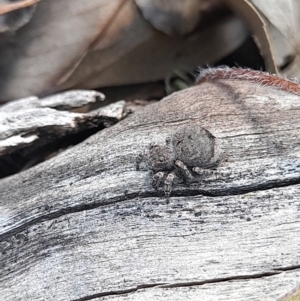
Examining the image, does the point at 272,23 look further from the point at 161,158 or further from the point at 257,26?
the point at 161,158

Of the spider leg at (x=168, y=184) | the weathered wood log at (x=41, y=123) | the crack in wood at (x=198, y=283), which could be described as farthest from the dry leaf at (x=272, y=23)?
the crack in wood at (x=198, y=283)

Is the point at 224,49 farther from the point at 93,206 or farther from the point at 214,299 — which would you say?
the point at 214,299

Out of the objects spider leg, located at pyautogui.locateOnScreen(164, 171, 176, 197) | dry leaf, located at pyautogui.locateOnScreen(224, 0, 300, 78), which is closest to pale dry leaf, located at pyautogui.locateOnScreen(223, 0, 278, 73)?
dry leaf, located at pyautogui.locateOnScreen(224, 0, 300, 78)

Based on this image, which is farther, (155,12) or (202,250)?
(155,12)

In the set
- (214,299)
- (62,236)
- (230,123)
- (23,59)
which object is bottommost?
(214,299)

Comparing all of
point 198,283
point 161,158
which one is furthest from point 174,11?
point 198,283

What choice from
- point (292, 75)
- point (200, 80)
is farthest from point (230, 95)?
point (292, 75)

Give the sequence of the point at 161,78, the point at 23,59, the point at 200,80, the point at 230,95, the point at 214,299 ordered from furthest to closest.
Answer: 1. the point at 161,78
2. the point at 23,59
3. the point at 200,80
4. the point at 230,95
5. the point at 214,299
